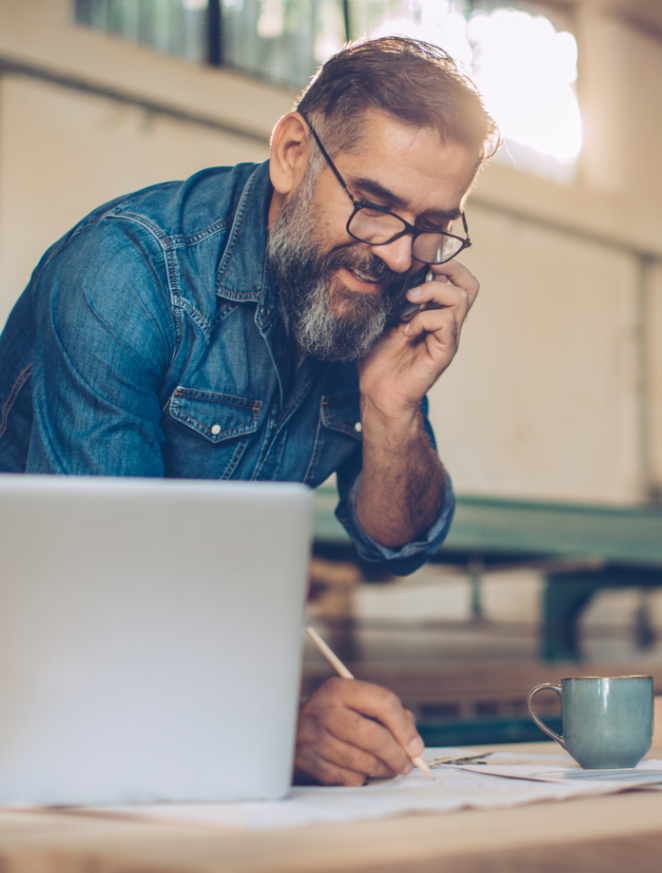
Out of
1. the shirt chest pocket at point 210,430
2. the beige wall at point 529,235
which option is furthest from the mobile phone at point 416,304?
the beige wall at point 529,235

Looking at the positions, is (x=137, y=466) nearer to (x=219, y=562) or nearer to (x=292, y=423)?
(x=292, y=423)

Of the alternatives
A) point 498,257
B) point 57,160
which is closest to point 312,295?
point 57,160

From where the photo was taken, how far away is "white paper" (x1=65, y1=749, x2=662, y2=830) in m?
0.43

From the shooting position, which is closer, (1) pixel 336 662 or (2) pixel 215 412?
(1) pixel 336 662

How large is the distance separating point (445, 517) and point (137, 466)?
1.74 feet

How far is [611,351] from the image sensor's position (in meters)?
5.93

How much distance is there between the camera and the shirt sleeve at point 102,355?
961 mm

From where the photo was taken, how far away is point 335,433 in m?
1.33

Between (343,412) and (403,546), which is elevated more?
(343,412)

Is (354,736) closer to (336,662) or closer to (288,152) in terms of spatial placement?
(336,662)

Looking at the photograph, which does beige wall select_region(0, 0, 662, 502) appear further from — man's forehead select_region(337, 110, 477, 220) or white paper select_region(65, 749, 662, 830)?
white paper select_region(65, 749, 662, 830)

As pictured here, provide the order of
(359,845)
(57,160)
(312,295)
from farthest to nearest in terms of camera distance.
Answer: (57,160) → (312,295) → (359,845)

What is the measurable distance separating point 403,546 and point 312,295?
1.26ft

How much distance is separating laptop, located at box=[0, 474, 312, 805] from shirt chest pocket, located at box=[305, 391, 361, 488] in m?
0.84
